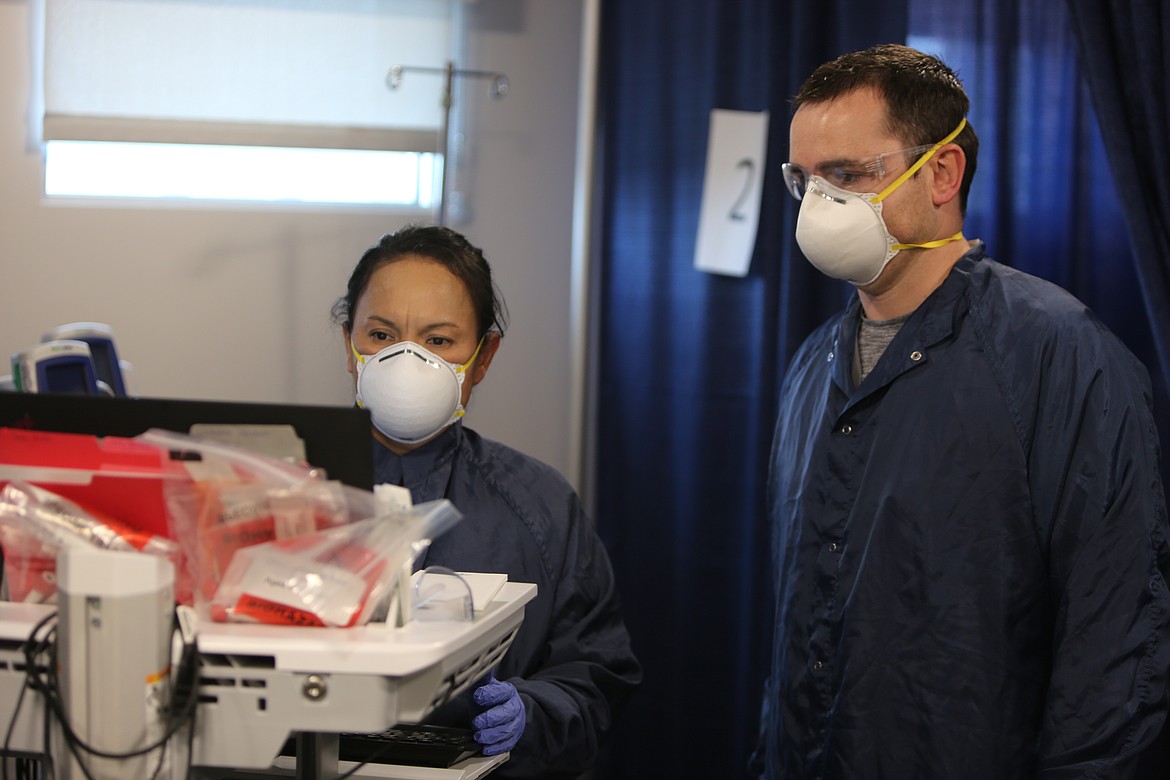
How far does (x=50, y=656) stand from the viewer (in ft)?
3.09

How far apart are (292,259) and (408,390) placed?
5.51 ft

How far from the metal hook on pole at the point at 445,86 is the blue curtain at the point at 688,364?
0.30 metres

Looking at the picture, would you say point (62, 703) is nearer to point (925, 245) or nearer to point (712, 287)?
point (925, 245)

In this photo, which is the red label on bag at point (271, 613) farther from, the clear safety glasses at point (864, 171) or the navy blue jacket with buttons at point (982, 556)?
the clear safety glasses at point (864, 171)

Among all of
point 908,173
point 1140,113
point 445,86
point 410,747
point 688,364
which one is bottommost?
point 410,747

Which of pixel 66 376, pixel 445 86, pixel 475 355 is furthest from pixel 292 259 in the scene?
pixel 475 355

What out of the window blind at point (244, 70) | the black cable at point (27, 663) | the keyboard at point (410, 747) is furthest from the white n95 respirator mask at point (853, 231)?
the window blind at point (244, 70)

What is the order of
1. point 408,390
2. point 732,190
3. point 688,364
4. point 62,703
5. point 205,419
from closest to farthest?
point 62,703
point 205,419
point 408,390
point 732,190
point 688,364

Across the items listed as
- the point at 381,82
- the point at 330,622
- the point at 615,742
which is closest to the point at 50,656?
the point at 330,622

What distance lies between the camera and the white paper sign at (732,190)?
2709 millimetres

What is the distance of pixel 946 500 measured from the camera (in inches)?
63.7

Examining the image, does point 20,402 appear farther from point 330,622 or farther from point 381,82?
point 381,82

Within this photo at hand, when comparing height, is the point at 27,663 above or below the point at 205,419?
below

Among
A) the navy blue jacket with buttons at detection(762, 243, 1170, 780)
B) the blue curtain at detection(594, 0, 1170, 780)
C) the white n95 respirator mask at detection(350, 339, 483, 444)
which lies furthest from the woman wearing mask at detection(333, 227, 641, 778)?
the blue curtain at detection(594, 0, 1170, 780)
